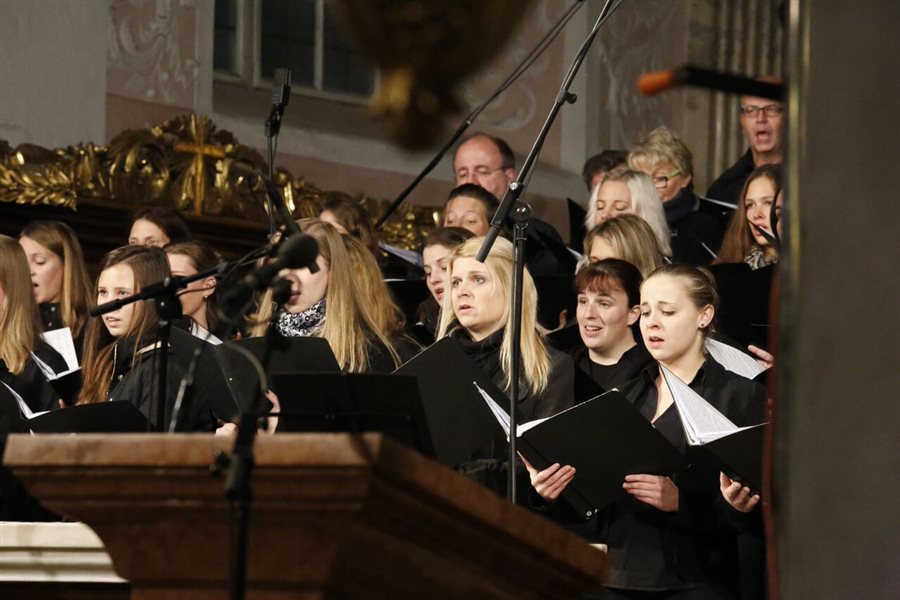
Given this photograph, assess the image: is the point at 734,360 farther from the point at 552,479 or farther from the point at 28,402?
the point at 28,402

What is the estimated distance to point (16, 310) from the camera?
4773mm

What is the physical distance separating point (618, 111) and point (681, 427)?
545 cm

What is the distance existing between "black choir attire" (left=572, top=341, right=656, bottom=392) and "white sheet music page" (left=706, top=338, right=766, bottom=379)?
0.59 feet

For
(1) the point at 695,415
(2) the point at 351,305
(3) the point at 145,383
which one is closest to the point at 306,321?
(2) the point at 351,305

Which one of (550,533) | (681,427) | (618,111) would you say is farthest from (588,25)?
(550,533)

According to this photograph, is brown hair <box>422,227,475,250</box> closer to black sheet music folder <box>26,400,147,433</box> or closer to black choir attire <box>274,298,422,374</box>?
black choir attire <box>274,298,422,374</box>

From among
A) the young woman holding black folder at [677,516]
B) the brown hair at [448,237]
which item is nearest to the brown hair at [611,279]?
the young woman holding black folder at [677,516]

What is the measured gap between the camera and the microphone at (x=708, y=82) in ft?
3.46

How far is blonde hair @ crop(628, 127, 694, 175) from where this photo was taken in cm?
606

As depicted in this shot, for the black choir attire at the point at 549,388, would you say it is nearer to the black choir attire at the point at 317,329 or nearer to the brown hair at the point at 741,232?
the black choir attire at the point at 317,329

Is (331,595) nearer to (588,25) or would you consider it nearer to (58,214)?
(58,214)

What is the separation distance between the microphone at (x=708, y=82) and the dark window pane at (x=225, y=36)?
712cm

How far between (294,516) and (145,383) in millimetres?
2962

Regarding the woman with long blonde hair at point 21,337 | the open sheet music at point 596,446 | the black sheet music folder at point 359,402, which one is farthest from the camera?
the woman with long blonde hair at point 21,337
